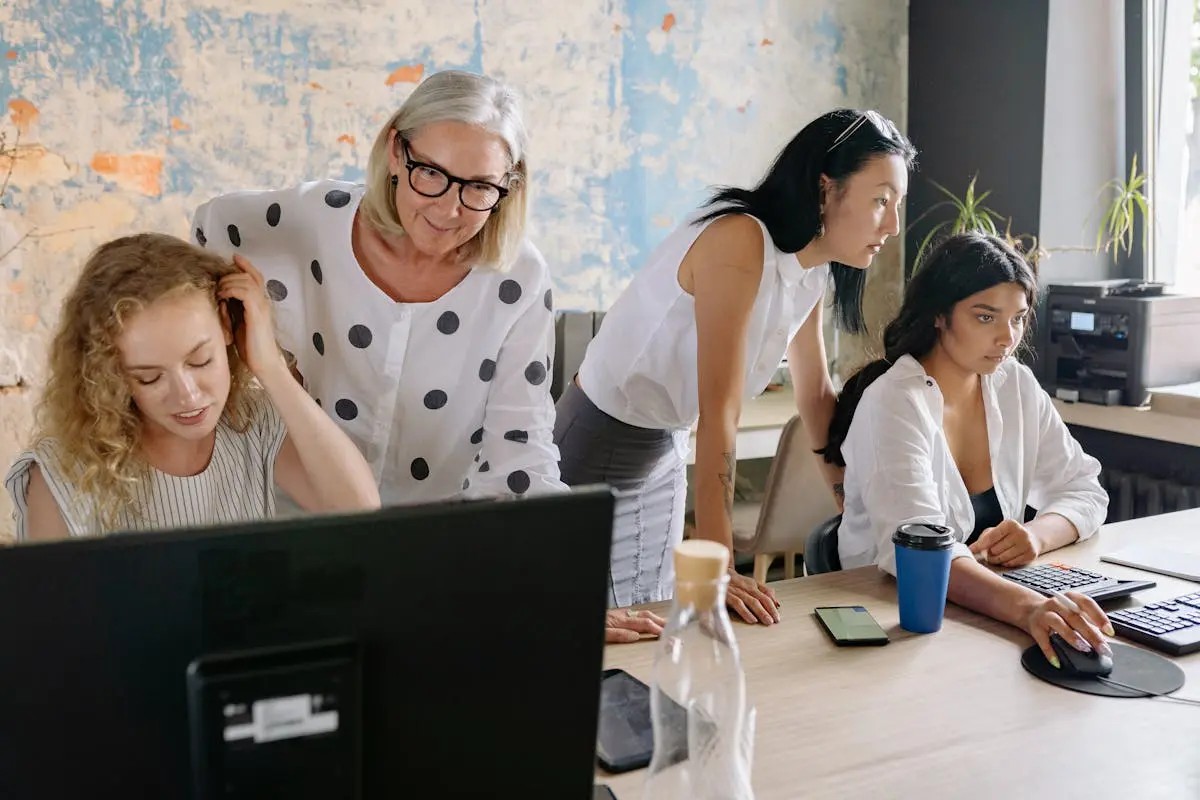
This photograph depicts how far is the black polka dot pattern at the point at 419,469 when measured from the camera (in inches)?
67.6

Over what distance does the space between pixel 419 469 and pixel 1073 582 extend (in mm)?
996

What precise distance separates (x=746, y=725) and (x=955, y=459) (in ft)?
3.55

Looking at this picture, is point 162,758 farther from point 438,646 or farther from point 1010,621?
point 1010,621

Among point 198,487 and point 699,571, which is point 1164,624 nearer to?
point 699,571

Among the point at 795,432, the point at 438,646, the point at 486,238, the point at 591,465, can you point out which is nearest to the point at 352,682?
the point at 438,646

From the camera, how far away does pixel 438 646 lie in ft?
2.14

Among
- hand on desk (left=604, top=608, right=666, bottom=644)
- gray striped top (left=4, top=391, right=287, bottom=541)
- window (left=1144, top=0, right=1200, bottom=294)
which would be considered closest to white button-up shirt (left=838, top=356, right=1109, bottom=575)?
hand on desk (left=604, top=608, right=666, bottom=644)

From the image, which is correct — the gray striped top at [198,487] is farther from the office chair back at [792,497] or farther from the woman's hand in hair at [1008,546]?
the office chair back at [792,497]

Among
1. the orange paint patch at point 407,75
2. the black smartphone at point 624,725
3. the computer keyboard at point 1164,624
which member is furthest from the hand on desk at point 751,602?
the orange paint patch at point 407,75

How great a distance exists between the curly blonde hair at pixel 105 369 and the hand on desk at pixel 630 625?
67 cm

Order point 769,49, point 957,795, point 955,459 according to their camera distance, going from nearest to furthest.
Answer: point 957,795 < point 955,459 < point 769,49

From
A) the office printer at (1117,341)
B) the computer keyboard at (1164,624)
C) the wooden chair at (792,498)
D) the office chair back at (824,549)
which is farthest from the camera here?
the office printer at (1117,341)

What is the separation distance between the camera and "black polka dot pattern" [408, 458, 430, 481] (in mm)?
1718

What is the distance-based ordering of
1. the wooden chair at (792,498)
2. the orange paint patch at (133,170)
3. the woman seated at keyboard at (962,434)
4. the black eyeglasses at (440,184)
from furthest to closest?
1. the orange paint patch at (133,170)
2. the wooden chair at (792,498)
3. the woman seated at keyboard at (962,434)
4. the black eyeglasses at (440,184)
